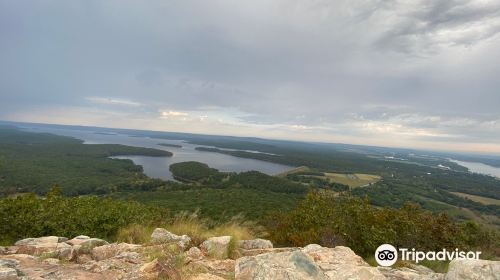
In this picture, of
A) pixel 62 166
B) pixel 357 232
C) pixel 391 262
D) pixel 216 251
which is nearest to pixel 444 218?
pixel 357 232

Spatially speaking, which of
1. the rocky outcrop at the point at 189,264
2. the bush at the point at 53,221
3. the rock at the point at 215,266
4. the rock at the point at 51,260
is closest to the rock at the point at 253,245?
the rocky outcrop at the point at 189,264

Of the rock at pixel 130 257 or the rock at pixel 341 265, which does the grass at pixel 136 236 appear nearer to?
the rock at pixel 130 257

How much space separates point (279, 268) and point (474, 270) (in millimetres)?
3576

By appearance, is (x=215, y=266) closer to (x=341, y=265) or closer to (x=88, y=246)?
(x=341, y=265)

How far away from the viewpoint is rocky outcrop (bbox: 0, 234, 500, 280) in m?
5.49

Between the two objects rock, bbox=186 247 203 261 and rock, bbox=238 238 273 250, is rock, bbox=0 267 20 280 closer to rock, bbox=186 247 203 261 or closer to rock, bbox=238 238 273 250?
rock, bbox=186 247 203 261

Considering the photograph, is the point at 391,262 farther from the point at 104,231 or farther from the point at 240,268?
the point at 104,231

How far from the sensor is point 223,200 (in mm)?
67375

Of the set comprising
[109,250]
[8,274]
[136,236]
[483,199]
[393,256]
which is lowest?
[483,199]

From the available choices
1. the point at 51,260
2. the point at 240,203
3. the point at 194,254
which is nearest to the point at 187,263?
the point at 194,254

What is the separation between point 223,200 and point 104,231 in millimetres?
55536

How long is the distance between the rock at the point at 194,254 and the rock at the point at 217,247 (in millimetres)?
216

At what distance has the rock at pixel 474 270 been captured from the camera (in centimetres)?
519

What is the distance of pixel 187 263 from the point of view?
21.1 feet
